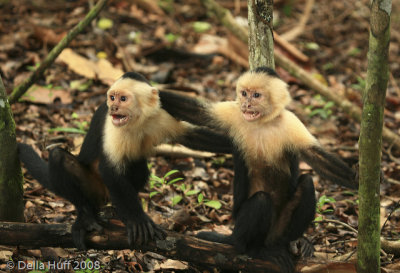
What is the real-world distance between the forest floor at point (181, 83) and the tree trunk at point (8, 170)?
29 cm

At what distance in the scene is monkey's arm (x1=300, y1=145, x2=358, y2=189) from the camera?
10.3 ft

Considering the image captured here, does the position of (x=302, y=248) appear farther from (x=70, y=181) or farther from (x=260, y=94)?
(x=70, y=181)

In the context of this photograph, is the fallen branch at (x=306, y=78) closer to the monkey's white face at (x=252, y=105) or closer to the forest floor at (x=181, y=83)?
the forest floor at (x=181, y=83)

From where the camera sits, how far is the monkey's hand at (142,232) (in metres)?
3.13

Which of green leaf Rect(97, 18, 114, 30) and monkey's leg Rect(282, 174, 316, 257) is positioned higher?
green leaf Rect(97, 18, 114, 30)

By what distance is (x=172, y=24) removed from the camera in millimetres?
8734

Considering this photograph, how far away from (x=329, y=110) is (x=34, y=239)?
4563 millimetres

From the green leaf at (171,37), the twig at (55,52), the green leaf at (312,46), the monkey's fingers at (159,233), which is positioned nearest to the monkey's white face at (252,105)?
the monkey's fingers at (159,233)

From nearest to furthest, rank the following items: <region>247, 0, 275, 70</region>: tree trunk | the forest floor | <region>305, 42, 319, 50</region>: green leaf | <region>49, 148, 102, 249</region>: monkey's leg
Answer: <region>49, 148, 102, 249</region>: monkey's leg < <region>247, 0, 275, 70</region>: tree trunk < the forest floor < <region>305, 42, 319, 50</region>: green leaf

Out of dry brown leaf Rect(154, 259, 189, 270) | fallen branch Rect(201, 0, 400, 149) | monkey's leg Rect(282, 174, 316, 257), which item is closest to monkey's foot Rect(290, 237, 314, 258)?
monkey's leg Rect(282, 174, 316, 257)

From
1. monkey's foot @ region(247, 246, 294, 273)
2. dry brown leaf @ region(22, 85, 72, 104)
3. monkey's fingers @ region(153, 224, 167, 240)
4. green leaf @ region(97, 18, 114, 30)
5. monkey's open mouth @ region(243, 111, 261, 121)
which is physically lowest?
monkey's foot @ region(247, 246, 294, 273)

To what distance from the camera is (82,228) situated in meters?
3.21

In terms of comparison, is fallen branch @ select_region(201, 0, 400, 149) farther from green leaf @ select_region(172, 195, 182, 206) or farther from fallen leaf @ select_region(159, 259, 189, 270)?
fallen leaf @ select_region(159, 259, 189, 270)

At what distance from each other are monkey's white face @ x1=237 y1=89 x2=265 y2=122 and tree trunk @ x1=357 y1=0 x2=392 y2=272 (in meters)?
0.95
